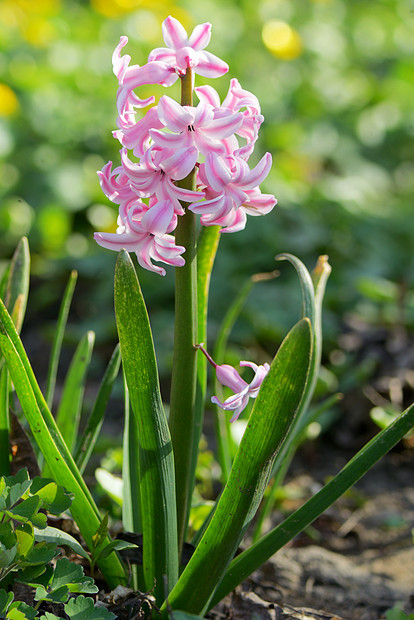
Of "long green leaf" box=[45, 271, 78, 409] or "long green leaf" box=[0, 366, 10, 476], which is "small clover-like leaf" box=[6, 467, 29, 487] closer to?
"long green leaf" box=[0, 366, 10, 476]

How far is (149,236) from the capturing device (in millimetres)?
1108

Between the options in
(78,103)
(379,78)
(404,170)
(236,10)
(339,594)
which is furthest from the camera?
(236,10)

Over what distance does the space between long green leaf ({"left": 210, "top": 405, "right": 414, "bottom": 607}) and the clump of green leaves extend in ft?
0.96

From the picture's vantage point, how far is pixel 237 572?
1.26m

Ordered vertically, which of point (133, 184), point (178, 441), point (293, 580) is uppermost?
point (133, 184)

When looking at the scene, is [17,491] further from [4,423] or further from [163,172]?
[163,172]

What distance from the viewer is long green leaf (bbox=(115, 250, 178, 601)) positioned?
1109 millimetres

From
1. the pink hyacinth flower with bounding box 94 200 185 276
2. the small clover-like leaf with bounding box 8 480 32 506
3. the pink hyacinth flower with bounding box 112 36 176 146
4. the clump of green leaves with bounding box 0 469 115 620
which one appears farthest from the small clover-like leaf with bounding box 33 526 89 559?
the pink hyacinth flower with bounding box 112 36 176 146

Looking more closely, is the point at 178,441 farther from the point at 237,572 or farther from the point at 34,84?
the point at 34,84

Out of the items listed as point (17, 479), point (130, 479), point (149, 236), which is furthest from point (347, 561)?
point (149, 236)

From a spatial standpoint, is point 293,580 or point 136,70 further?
point 293,580

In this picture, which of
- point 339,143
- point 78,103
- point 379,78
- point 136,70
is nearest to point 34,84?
point 78,103

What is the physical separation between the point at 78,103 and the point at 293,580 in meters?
3.86

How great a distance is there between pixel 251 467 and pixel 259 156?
11.6 ft
